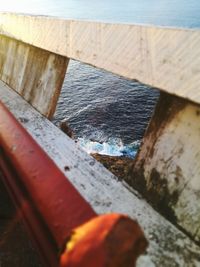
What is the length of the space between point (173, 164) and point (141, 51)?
59cm

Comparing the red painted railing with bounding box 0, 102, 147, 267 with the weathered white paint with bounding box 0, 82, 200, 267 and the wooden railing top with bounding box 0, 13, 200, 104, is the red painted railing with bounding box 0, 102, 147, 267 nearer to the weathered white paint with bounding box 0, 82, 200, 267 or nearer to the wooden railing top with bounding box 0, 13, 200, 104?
the weathered white paint with bounding box 0, 82, 200, 267

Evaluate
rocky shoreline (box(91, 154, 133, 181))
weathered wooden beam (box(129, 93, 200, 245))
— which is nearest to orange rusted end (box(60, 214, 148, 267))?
weathered wooden beam (box(129, 93, 200, 245))

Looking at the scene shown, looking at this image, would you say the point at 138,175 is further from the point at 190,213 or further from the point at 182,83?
the point at 182,83

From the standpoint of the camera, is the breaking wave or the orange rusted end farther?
the breaking wave

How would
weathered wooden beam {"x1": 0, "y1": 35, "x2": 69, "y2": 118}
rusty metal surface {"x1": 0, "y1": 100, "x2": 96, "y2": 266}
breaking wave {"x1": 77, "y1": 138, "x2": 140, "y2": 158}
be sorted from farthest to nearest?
breaking wave {"x1": 77, "y1": 138, "x2": 140, "y2": 158}
weathered wooden beam {"x1": 0, "y1": 35, "x2": 69, "y2": 118}
rusty metal surface {"x1": 0, "y1": 100, "x2": 96, "y2": 266}

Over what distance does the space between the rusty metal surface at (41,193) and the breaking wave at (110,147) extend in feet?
31.8

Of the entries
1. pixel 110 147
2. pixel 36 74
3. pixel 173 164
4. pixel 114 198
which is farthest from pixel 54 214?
pixel 110 147

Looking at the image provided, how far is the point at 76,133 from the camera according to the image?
42.5ft

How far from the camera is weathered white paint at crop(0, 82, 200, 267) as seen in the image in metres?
1.28

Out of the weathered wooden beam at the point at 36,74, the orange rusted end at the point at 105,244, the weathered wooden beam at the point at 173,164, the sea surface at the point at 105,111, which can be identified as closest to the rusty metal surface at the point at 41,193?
the orange rusted end at the point at 105,244

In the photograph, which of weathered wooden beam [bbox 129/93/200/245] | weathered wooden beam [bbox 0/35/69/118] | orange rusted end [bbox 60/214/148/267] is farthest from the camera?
weathered wooden beam [bbox 0/35/69/118]

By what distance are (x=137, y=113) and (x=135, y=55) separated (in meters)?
12.4

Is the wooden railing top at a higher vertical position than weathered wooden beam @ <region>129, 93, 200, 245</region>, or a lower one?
higher

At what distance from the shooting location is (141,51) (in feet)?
5.19
